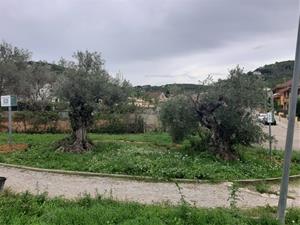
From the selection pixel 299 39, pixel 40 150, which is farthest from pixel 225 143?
pixel 299 39

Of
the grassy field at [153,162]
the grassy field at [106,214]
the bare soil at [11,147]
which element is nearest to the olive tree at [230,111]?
the grassy field at [153,162]

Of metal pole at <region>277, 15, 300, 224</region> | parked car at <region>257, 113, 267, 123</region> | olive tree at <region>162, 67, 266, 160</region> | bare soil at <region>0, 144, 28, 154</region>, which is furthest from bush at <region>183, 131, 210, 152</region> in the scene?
metal pole at <region>277, 15, 300, 224</region>

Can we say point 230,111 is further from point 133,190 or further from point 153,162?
point 133,190

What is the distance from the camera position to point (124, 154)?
1536 cm

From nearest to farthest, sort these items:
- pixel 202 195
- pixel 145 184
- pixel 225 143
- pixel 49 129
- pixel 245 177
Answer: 1. pixel 202 195
2. pixel 145 184
3. pixel 245 177
4. pixel 225 143
5. pixel 49 129

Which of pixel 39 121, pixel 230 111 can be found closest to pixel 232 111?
pixel 230 111

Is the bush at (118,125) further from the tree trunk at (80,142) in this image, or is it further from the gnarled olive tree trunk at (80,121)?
the tree trunk at (80,142)

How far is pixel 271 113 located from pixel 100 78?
23.6ft

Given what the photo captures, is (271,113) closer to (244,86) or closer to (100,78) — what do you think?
(244,86)

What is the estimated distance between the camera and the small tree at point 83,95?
17.0 meters

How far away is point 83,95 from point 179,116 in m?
4.08

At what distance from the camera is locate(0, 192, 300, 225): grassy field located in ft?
22.5

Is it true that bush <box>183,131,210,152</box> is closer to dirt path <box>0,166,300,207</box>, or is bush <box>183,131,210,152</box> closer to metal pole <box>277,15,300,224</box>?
dirt path <box>0,166,300,207</box>

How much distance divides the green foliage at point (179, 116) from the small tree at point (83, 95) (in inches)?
96.1
